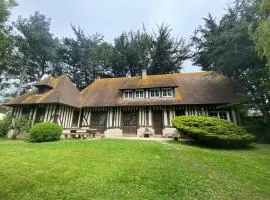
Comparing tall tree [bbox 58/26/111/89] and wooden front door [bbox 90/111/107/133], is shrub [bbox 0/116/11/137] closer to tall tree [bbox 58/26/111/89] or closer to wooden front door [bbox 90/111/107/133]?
wooden front door [bbox 90/111/107/133]

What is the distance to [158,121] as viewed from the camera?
15438 mm

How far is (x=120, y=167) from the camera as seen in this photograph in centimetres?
626

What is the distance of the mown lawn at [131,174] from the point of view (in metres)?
4.73

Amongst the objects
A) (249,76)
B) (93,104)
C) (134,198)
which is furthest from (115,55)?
(134,198)

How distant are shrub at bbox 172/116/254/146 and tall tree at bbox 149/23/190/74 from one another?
14715mm

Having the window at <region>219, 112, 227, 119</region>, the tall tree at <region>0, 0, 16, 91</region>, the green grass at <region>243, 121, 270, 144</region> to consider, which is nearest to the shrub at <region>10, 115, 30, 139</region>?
the tall tree at <region>0, 0, 16, 91</region>

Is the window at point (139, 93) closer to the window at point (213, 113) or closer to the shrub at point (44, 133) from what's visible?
the window at point (213, 113)

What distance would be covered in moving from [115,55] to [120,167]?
849 inches

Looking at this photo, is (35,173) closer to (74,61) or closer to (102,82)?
(102,82)

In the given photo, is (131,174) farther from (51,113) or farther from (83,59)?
(83,59)

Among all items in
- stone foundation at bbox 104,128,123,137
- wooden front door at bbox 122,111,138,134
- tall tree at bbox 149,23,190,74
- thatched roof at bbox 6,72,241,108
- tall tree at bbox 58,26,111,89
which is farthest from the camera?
tall tree at bbox 58,26,111,89

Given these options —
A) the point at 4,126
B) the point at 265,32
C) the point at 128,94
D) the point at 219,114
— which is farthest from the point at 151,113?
the point at 4,126

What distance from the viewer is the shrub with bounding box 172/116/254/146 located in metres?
10.2

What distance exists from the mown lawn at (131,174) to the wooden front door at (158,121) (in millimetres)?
6739
